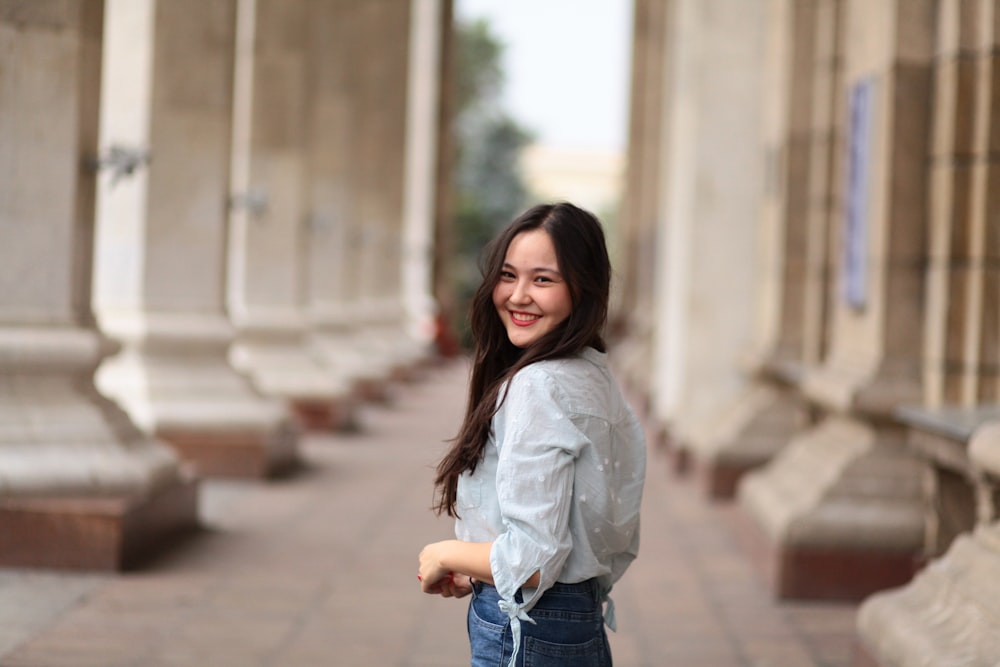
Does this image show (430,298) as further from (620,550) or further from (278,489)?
(620,550)

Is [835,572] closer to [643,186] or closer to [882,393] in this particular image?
[882,393]

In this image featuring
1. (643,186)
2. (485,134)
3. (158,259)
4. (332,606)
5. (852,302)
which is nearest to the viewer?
(332,606)

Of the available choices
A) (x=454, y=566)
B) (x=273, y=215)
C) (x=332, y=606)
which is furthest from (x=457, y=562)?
(x=273, y=215)

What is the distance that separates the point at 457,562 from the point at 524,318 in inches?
18.6

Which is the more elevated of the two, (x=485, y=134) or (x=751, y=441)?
(x=485, y=134)

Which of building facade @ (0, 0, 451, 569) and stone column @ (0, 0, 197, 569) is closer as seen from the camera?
stone column @ (0, 0, 197, 569)

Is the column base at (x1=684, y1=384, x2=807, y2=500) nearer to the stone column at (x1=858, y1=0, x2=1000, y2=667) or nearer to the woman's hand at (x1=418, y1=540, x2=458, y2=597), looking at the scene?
the stone column at (x1=858, y1=0, x2=1000, y2=667)

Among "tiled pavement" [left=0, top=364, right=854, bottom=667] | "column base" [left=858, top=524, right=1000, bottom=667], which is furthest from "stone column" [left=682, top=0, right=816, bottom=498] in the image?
"column base" [left=858, top=524, right=1000, bottom=667]

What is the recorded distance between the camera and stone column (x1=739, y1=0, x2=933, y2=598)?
6.29 metres

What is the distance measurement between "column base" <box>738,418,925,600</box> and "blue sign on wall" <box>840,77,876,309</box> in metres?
0.80

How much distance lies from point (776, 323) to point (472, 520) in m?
7.03

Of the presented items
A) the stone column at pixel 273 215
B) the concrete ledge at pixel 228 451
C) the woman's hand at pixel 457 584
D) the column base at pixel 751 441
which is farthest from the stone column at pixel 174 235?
the woman's hand at pixel 457 584

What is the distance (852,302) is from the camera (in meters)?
6.97

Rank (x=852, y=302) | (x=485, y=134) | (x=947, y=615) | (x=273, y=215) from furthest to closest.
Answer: (x=485, y=134), (x=273, y=215), (x=852, y=302), (x=947, y=615)
